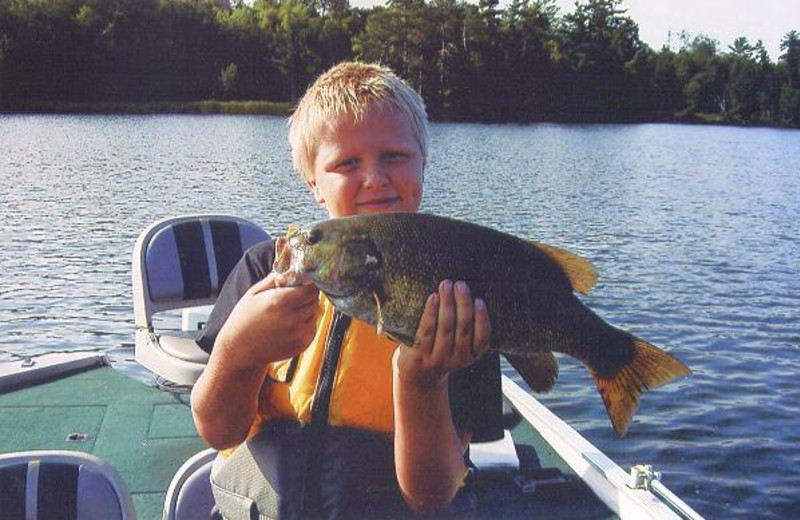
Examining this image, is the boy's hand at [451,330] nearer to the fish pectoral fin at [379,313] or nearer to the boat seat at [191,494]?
the fish pectoral fin at [379,313]

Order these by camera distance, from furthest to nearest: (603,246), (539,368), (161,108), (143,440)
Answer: (161,108) → (603,246) → (143,440) → (539,368)

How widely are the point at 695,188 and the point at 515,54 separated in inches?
2394

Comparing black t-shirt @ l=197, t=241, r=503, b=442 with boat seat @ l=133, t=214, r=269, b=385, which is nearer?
black t-shirt @ l=197, t=241, r=503, b=442

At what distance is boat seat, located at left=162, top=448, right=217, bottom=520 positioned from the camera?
2807mm

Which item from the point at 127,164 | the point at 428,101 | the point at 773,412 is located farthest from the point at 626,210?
the point at 428,101

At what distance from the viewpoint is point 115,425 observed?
551cm

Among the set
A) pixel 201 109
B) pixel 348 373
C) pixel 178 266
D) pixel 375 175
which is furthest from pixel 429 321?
pixel 201 109

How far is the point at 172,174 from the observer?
27797 mm

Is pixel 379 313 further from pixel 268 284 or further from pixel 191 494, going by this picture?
pixel 191 494

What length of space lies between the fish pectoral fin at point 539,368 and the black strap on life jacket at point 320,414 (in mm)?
516

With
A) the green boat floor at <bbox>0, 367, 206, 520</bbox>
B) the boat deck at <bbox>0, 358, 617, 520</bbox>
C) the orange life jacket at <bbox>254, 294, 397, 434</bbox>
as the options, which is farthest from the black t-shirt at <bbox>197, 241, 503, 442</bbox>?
the green boat floor at <bbox>0, 367, 206, 520</bbox>

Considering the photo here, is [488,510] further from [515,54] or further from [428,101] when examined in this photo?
[515,54]

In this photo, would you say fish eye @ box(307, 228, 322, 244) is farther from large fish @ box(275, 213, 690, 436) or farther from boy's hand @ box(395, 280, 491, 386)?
boy's hand @ box(395, 280, 491, 386)

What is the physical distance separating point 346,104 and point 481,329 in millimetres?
887
